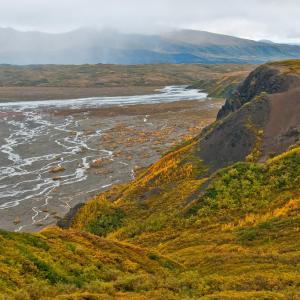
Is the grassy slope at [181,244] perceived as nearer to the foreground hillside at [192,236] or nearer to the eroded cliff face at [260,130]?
the foreground hillside at [192,236]

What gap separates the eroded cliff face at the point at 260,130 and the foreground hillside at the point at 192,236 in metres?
0.12

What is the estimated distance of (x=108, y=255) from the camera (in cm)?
2167

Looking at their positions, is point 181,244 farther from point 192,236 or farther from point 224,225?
point 224,225

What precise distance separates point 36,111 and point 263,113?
115 metres

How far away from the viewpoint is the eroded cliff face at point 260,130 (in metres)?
43.4

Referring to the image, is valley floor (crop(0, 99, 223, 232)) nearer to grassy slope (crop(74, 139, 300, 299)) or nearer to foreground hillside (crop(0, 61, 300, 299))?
foreground hillside (crop(0, 61, 300, 299))

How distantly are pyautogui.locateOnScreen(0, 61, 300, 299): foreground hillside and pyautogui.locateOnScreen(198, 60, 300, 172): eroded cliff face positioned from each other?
0.12 meters

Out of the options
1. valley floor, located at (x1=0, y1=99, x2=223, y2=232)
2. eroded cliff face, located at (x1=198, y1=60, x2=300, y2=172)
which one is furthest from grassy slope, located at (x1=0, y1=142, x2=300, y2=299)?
valley floor, located at (x1=0, y1=99, x2=223, y2=232)

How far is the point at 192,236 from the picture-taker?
1132 inches

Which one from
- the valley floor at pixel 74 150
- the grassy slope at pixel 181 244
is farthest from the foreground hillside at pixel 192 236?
the valley floor at pixel 74 150

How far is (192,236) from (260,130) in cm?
2081

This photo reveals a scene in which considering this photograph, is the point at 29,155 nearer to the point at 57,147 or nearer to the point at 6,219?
the point at 57,147

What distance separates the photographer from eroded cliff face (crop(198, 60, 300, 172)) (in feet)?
142

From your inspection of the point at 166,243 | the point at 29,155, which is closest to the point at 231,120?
the point at 166,243
